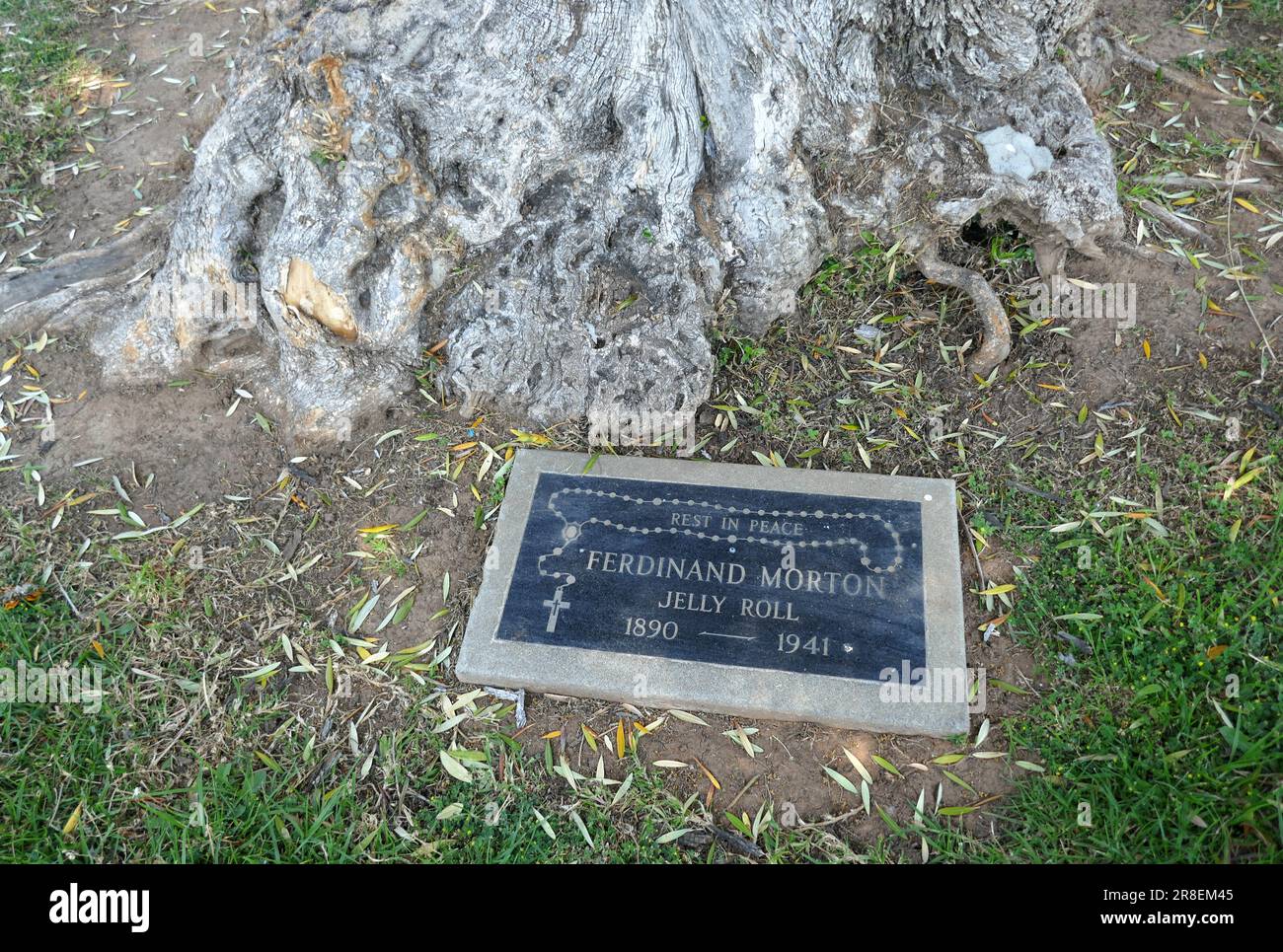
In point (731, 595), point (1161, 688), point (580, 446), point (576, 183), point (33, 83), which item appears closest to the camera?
point (1161, 688)

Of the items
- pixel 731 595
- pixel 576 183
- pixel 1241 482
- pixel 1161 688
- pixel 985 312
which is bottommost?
pixel 731 595

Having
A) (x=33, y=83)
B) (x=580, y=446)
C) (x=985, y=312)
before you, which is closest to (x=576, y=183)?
(x=580, y=446)

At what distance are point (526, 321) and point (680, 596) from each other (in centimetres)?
140

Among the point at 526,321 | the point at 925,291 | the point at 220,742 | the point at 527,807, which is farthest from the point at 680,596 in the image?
the point at 925,291

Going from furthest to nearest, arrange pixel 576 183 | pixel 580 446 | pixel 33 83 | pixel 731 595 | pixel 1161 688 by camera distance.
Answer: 1. pixel 33 83
2. pixel 580 446
3. pixel 576 183
4. pixel 731 595
5. pixel 1161 688

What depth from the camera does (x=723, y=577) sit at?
3.15 metres

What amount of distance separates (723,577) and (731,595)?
8cm

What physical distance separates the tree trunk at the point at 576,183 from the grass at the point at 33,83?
2.04 meters

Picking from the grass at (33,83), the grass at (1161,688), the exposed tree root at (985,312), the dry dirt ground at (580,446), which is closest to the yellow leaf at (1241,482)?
the grass at (1161,688)

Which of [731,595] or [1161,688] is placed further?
[731,595]

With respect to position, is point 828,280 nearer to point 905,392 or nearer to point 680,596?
point 905,392

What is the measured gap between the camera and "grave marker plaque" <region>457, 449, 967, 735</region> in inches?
114

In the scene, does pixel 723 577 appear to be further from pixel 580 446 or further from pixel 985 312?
pixel 985 312

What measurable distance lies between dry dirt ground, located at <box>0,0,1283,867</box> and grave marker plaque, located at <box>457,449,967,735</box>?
5.4 inches
